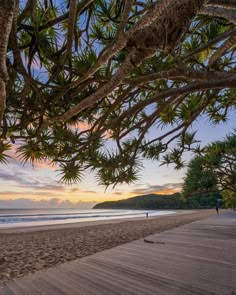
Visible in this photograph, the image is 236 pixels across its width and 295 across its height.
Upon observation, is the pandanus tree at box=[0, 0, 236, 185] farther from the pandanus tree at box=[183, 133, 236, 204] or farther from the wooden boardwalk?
the pandanus tree at box=[183, 133, 236, 204]

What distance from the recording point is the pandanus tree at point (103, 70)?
1.47 metres

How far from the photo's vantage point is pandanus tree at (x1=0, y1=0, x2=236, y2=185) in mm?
1475

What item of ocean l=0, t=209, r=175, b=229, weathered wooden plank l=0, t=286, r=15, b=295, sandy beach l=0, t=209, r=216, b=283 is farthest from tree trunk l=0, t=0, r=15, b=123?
ocean l=0, t=209, r=175, b=229

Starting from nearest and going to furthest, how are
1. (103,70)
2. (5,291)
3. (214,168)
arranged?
(5,291), (103,70), (214,168)

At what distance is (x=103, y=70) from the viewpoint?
3059mm

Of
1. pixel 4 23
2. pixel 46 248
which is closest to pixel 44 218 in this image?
pixel 46 248

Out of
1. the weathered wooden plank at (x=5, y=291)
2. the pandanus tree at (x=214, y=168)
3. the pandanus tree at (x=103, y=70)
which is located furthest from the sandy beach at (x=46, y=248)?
the pandanus tree at (x=214, y=168)

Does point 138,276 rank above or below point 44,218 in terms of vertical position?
below

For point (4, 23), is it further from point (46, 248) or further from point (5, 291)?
point (46, 248)

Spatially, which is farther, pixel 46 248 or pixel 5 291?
pixel 46 248

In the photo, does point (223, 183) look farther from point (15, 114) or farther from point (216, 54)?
point (15, 114)

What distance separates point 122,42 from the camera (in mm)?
1639

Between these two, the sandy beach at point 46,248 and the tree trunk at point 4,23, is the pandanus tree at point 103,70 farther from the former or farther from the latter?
the sandy beach at point 46,248

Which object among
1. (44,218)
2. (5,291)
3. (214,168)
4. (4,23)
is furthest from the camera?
(44,218)
